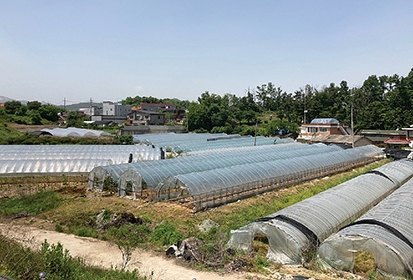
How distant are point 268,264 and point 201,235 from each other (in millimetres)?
2720

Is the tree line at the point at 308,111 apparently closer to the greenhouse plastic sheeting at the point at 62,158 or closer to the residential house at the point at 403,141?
the residential house at the point at 403,141

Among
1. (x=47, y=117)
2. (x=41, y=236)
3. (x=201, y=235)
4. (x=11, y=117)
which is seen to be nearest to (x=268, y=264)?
(x=201, y=235)

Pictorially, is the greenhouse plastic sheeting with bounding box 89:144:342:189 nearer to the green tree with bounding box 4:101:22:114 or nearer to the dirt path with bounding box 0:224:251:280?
the dirt path with bounding box 0:224:251:280

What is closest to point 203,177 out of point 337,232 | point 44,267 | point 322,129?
point 337,232

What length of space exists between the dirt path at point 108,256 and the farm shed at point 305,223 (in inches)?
61.6

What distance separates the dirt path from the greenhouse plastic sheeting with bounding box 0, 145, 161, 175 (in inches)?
359

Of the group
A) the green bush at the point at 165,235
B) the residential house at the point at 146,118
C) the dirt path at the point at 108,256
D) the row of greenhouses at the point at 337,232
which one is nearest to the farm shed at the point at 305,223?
the row of greenhouses at the point at 337,232

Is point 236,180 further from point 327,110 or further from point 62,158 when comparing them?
point 327,110

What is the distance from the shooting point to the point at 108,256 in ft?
31.9

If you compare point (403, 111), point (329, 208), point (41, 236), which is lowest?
point (41, 236)

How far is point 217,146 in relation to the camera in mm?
33781

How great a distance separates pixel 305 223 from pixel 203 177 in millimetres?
6501

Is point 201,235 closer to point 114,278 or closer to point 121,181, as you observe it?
point 114,278

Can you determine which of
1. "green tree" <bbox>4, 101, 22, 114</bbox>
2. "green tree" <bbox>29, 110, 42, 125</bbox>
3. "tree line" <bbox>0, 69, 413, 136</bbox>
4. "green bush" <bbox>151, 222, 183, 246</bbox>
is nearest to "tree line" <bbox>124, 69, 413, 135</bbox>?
"tree line" <bbox>0, 69, 413, 136</bbox>
